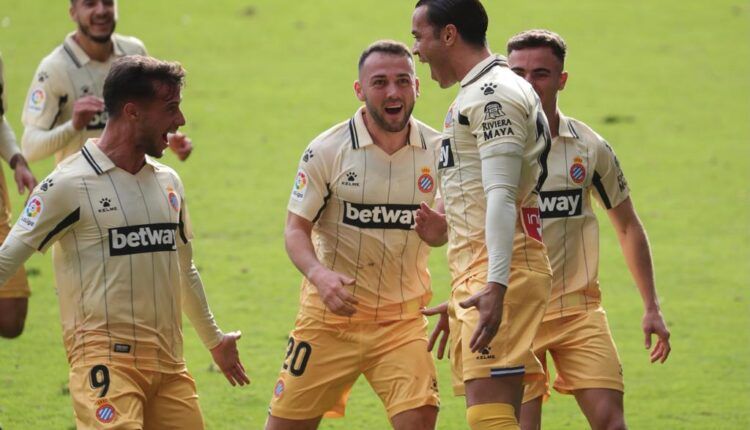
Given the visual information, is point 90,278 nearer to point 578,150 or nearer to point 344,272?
point 344,272

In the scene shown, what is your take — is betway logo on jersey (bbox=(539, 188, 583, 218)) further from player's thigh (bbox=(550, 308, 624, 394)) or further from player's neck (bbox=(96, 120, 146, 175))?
player's neck (bbox=(96, 120, 146, 175))

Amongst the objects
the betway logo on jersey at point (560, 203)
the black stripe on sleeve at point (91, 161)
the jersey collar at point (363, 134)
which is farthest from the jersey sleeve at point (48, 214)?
the betway logo on jersey at point (560, 203)

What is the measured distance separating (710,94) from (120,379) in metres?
16.0

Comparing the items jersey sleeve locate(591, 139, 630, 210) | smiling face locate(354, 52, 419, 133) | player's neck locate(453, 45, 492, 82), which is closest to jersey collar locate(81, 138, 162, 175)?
smiling face locate(354, 52, 419, 133)

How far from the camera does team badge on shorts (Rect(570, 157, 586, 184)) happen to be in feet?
22.4

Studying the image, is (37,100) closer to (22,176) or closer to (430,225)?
(22,176)

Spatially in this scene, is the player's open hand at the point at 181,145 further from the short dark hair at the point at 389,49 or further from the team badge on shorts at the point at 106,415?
the team badge on shorts at the point at 106,415

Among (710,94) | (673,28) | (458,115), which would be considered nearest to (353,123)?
(458,115)

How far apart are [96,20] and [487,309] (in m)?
4.67

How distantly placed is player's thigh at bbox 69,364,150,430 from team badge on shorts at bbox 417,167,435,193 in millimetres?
1779

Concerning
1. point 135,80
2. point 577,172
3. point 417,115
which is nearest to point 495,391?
point 577,172

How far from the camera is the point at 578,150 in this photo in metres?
6.88

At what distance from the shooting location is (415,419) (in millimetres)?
6449

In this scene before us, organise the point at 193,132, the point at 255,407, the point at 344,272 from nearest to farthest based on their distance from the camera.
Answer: the point at 344,272
the point at 255,407
the point at 193,132
